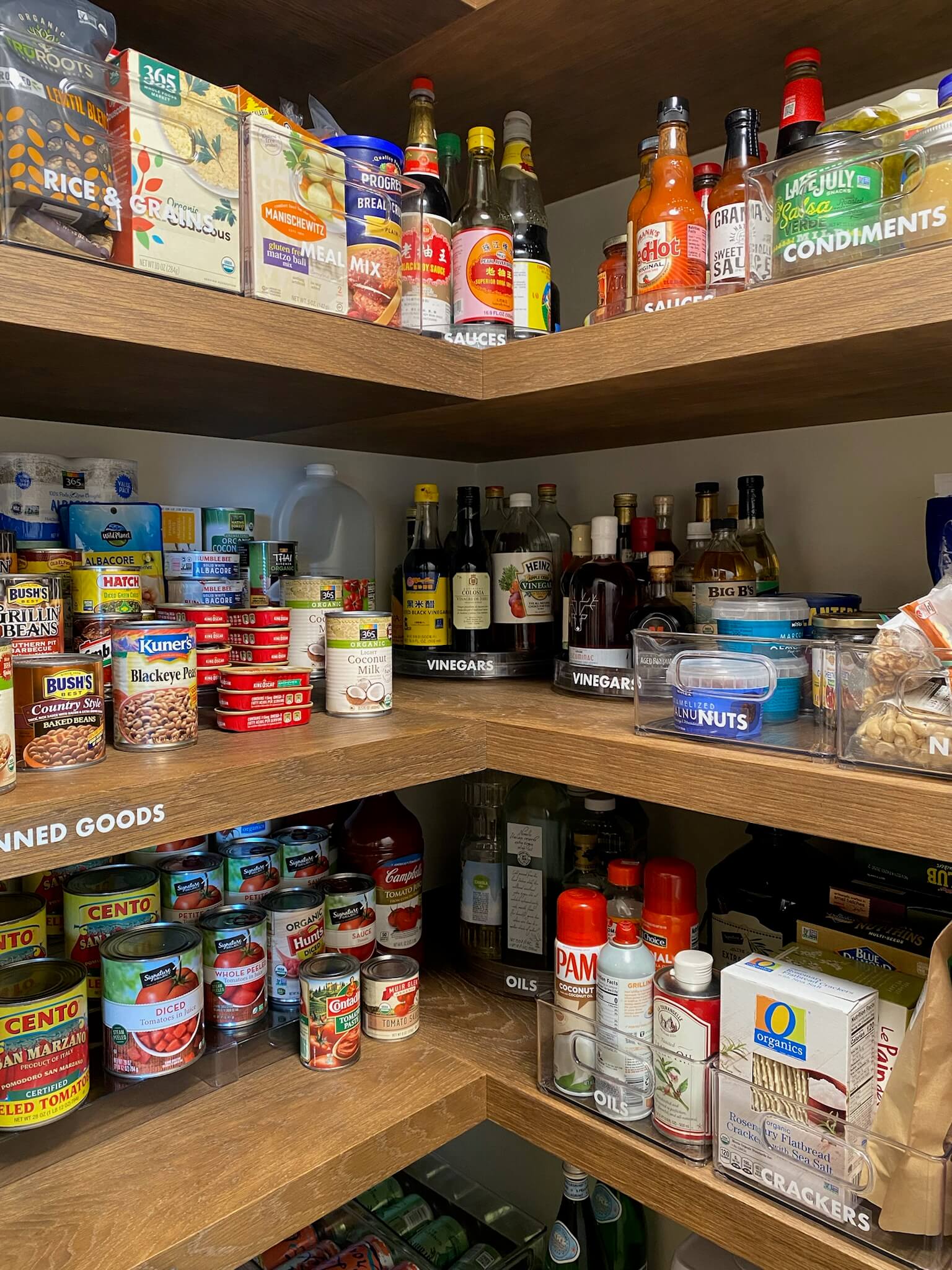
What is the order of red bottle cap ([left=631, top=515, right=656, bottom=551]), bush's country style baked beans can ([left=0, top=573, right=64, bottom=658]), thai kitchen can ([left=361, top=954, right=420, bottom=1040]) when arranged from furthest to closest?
red bottle cap ([left=631, top=515, right=656, bottom=551]) → thai kitchen can ([left=361, top=954, right=420, bottom=1040]) → bush's country style baked beans can ([left=0, top=573, right=64, bottom=658])

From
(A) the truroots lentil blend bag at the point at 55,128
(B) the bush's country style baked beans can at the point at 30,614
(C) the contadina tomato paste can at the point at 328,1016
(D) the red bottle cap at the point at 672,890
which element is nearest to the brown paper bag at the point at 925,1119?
(D) the red bottle cap at the point at 672,890

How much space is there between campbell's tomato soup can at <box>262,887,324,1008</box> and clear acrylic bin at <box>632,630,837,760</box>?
0.51 meters

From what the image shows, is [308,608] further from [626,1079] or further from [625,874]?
[626,1079]

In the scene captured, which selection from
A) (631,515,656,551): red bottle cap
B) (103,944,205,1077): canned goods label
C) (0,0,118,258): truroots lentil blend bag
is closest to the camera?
(0,0,118,258): truroots lentil blend bag

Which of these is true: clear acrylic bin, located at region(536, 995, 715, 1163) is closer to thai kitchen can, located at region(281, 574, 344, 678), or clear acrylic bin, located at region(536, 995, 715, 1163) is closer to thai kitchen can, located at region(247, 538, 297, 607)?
thai kitchen can, located at region(281, 574, 344, 678)

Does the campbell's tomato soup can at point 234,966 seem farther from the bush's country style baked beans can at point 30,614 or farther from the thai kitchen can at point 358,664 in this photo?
the bush's country style baked beans can at point 30,614

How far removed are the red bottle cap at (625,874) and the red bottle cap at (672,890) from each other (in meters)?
0.03

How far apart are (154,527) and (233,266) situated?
1.23 feet

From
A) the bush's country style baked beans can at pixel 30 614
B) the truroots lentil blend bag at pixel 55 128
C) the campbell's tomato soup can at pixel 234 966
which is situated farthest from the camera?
the campbell's tomato soup can at pixel 234 966

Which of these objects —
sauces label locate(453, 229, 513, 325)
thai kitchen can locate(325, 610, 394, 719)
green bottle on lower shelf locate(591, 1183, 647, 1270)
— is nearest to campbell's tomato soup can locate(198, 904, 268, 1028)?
thai kitchen can locate(325, 610, 394, 719)

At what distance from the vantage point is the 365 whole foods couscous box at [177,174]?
81 cm

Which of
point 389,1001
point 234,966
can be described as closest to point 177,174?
point 234,966

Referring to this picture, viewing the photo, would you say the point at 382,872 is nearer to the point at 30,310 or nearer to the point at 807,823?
the point at 807,823

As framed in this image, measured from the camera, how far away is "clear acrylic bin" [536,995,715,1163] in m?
0.91
